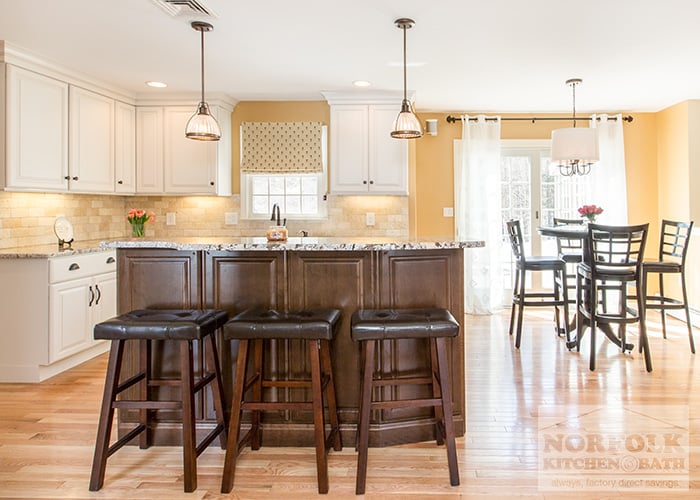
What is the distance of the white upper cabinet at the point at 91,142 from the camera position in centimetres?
440

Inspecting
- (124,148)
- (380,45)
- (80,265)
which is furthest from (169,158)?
(380,45)

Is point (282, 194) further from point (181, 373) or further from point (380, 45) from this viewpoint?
point (181, 373)

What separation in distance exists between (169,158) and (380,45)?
2525mm

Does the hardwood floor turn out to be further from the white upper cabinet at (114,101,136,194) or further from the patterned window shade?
the patterned window shade

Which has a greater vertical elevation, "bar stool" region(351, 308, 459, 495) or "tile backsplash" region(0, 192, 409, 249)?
"tile backsplash" region(0, 192, 409, 249)

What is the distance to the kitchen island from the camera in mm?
2650

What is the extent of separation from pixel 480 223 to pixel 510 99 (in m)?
1.40

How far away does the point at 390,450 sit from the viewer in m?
2.61

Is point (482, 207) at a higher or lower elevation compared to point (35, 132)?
lower

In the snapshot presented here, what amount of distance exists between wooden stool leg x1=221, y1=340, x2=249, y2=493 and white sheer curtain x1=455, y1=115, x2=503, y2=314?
4.17 m

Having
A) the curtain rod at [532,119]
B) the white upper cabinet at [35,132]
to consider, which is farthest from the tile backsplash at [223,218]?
the curtain rod at [532,119]

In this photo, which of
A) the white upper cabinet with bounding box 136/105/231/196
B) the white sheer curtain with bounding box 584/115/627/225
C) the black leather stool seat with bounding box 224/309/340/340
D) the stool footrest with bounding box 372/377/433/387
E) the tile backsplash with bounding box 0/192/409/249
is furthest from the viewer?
the white sheer curtain with bounding box 584/115/627/225

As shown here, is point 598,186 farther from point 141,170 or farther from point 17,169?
point 17,169

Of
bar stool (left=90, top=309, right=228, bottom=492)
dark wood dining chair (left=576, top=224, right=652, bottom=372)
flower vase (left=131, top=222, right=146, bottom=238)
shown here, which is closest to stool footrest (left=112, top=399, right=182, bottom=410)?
bar stool (left=90, top=309, right=228, bottom=492)
